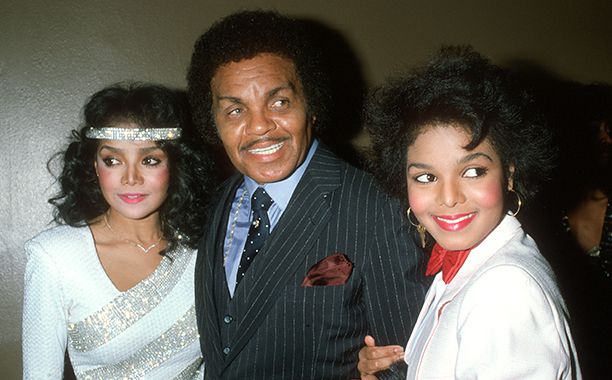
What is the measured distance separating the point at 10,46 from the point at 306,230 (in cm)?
237

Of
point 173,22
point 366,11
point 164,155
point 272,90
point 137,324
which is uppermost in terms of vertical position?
point 366,11

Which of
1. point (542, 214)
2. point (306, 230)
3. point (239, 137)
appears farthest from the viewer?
point (542, 214)

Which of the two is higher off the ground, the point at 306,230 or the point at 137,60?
the point at 137,60

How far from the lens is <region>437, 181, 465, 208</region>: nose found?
1.35 metres

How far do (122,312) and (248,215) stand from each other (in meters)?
0.67

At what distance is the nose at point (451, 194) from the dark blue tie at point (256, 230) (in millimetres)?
760

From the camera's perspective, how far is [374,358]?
169 centimetres

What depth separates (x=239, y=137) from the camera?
1.88 metres

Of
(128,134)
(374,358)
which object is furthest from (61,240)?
(374,358)

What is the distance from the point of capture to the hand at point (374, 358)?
167cm

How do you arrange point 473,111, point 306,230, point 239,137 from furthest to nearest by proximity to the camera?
1. point 239,137
2. point 306,230
3. point 473,111

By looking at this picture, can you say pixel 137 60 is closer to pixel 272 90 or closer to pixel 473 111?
pixel 272 90

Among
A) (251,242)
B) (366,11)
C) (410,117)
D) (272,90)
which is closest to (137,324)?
(251,242)

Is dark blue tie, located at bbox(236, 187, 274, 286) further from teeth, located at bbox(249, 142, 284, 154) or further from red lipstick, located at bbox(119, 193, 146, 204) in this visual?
red lipstick, located at bbox(119, 193, 146, 204)
